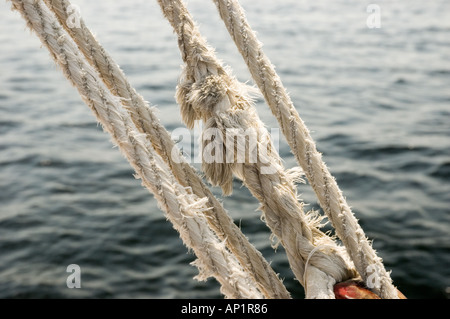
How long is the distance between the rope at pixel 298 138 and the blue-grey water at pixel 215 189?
101 centimetres

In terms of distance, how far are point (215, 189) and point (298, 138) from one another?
8.45 ft

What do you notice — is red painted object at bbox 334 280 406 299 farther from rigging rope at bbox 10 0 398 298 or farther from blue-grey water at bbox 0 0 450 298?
blue-grey water at bbox 0 0 450 298

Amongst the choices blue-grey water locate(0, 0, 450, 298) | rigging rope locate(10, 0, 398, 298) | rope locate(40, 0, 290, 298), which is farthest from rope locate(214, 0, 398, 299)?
blue-grey water locate(0, 0, 450, 298)

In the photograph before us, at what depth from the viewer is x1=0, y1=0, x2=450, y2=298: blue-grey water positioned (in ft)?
10.4

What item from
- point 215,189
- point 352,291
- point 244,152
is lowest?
point 352,291

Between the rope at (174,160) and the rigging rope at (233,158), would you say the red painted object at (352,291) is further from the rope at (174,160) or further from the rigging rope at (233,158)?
the rope at (174,160)

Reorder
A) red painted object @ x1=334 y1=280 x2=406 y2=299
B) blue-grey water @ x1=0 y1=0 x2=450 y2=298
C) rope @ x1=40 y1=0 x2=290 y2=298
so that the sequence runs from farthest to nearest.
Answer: blue-grey water @ x1=0 y1=0 x2=450 y2=298 → rope @ x1=40 y1=0 x2=290 y2=298 → red painted object @ x1=334 y1=280 x2=406 y2=299

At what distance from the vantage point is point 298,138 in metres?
1.35

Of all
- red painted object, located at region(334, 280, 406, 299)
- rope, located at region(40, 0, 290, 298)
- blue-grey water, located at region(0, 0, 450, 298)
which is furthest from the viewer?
blue-grey water, located at region(0, 0, 450, 298)

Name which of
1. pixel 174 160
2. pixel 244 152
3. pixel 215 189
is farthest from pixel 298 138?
pixel 215 189

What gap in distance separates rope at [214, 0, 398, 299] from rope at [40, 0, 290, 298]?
9.9 inches

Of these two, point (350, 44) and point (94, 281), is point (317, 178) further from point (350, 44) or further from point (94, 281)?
point (350, 44)

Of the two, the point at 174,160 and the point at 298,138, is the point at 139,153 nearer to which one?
the point at 174,160

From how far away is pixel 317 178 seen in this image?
1.35m
